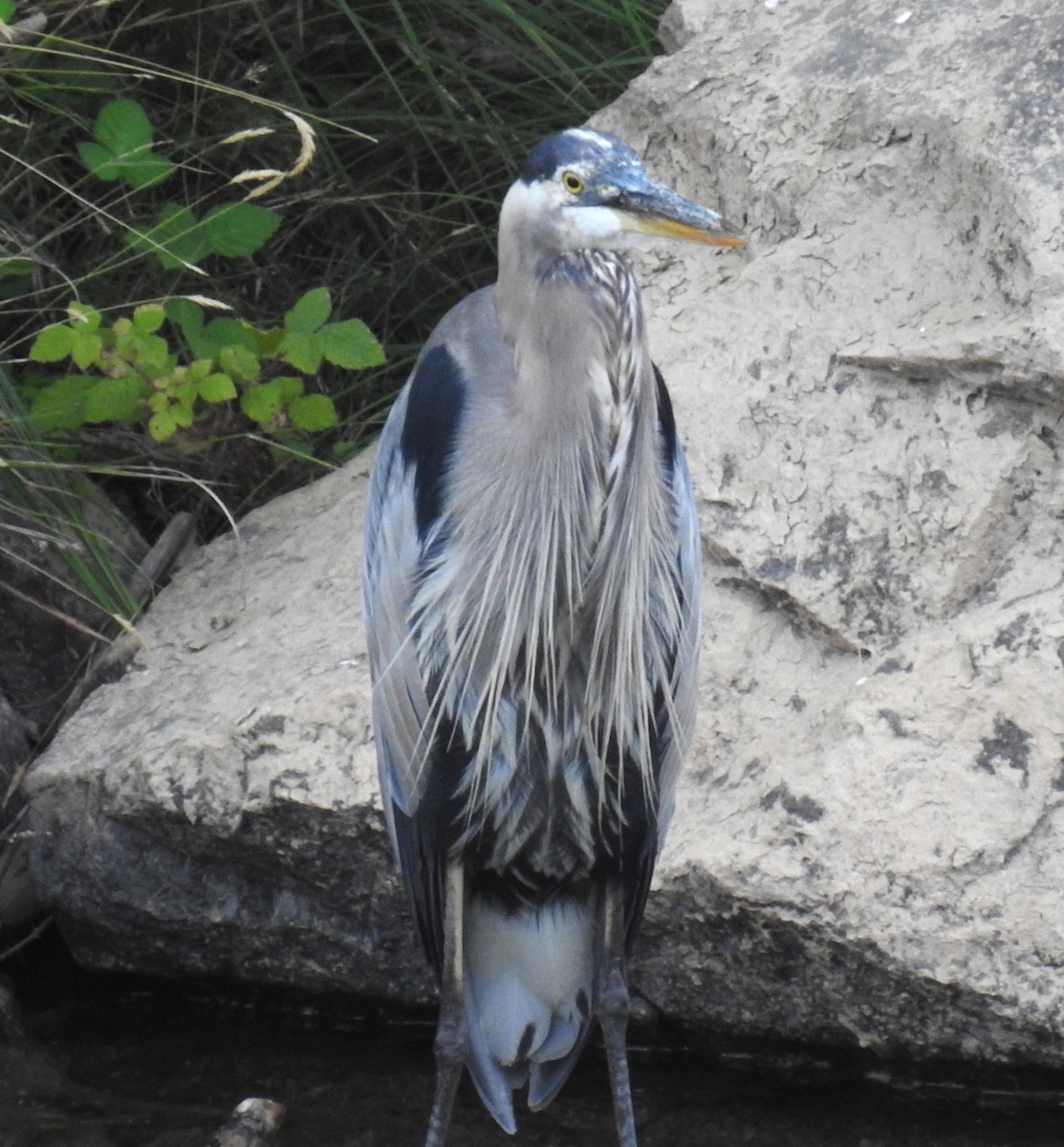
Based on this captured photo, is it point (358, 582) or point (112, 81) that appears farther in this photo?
point (112, 81)

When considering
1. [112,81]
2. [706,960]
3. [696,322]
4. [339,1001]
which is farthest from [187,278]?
[706,960]

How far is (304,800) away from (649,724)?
594mm

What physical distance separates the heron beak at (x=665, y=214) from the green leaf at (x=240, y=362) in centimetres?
132

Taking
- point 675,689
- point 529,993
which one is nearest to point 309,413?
point 675,689

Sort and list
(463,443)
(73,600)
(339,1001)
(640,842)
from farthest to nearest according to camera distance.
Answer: (73,600) < (339,1001) < (640,842) < (463,443)

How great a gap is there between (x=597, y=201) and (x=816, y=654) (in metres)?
1.02

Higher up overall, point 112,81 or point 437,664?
point 112,81

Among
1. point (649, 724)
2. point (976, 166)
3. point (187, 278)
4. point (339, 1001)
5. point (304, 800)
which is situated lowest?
point (339, 1001)

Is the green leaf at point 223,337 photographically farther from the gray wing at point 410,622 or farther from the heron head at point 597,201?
the heron head at point 597,201

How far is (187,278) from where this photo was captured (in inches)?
153

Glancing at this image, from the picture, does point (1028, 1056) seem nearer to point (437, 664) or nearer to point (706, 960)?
point (706, 960)

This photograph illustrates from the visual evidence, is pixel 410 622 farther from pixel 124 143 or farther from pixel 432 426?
pixel 124 143

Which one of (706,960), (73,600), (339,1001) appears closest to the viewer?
(706,960)

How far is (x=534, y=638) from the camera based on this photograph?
246 centimetres
